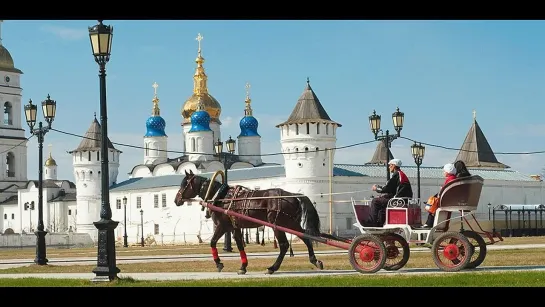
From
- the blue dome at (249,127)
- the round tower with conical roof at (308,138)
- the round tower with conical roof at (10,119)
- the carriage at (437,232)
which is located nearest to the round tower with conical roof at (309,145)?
the round tower with conical roof at (308,138)

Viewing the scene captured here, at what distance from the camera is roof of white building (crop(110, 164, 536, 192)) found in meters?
77.4

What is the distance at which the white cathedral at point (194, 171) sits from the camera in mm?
72438

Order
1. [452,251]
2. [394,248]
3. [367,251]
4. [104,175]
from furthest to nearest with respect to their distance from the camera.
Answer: [104,175], [394,248], [367,251], [452,251]

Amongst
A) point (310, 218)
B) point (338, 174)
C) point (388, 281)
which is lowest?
point (388, 281)

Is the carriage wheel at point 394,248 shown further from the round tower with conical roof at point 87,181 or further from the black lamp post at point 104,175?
the round tower with conical roof at point 87,181

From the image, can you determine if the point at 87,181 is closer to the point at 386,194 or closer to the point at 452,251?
the point at 386,194

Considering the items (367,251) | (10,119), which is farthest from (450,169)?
(10,119)

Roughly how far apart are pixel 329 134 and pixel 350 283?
60484 mm

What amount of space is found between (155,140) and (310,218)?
86788 mm

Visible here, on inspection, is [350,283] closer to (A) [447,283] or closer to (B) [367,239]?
(A) [447,283]

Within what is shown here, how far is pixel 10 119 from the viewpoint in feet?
335

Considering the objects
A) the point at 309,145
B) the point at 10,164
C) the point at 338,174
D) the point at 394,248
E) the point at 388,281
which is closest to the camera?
the point at 388,281

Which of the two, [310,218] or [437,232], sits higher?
[310,218]
